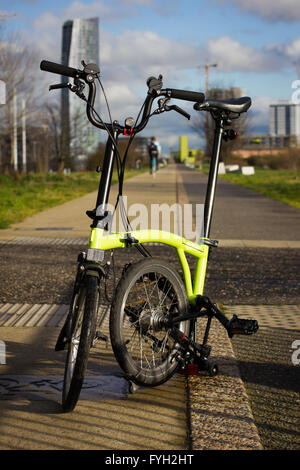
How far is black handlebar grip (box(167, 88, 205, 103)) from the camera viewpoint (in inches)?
134

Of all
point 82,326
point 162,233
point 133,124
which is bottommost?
point 82,326

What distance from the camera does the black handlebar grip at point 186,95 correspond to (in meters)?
3.40

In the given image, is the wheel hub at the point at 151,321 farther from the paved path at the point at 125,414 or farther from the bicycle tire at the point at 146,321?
the paved path at the point at 125,414

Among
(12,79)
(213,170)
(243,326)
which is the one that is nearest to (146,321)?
(243,326)

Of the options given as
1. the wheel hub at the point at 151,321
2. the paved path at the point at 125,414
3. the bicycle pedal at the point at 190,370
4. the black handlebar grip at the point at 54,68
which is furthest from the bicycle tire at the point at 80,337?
the black handlebar grip at the point at 54,68

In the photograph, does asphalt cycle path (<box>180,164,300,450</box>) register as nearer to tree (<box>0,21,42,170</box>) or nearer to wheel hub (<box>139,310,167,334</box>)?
wheel hub (<box>139,310,167,334</box>)

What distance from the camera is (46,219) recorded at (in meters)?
12.7

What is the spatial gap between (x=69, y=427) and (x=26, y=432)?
0.19m

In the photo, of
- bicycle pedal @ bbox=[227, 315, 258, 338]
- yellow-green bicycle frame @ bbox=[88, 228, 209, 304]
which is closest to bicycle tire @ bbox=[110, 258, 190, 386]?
yellow-green bicycle frame @ bbox=[88, 228, 209, 304]

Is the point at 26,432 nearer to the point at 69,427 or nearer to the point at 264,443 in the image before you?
the point at 69,427

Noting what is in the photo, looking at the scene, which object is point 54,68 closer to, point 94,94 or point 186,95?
point 94,94

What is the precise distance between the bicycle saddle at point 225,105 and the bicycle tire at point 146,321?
0.86m

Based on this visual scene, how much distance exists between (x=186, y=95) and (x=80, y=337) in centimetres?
135
